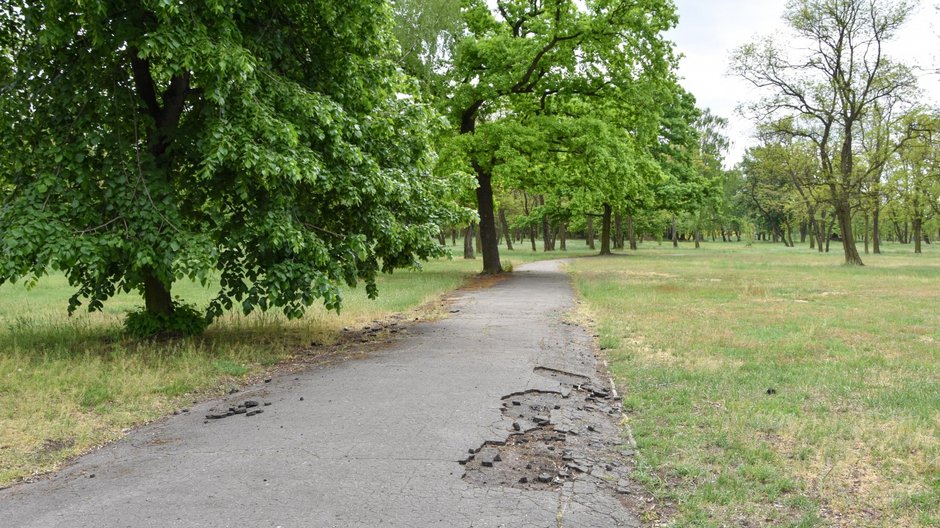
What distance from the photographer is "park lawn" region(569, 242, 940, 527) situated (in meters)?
4.10

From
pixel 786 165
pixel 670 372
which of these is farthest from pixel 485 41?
pixel 786 165

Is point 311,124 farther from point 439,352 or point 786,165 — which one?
point 786,165

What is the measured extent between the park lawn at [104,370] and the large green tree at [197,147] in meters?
0.76

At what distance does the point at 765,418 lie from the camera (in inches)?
227

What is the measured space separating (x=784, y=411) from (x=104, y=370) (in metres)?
7.37

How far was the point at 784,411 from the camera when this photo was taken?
19.8 feet

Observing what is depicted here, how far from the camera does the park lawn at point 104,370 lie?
5496mm

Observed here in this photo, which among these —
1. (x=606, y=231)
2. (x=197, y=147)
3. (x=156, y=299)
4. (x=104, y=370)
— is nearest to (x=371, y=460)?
(x=104, y=370)

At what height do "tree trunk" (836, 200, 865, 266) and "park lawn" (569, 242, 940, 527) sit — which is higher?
"tree trunk" (836, 200, 865, 266)

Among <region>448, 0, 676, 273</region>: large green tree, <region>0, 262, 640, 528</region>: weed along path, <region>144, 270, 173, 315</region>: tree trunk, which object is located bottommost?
<region>0, 262, 640, 528</region>: weed along path

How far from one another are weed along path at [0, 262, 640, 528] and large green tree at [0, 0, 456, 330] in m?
2.01

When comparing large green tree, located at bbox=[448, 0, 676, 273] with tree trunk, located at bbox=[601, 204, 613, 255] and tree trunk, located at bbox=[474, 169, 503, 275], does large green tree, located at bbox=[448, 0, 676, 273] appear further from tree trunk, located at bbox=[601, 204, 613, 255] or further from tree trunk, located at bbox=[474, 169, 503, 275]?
tree trunk, located at bbox=[601, 204, 613, 255]

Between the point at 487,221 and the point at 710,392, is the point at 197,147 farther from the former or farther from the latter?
A: the point at 487,221

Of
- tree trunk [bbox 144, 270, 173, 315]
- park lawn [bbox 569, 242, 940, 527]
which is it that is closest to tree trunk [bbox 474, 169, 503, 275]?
park lawn [bbox 569, 242, 940, 527]
